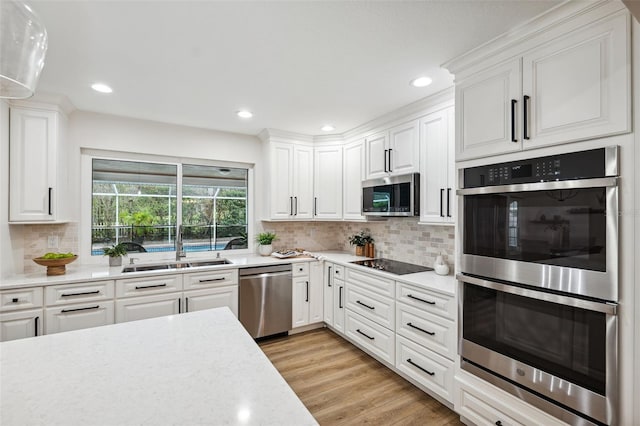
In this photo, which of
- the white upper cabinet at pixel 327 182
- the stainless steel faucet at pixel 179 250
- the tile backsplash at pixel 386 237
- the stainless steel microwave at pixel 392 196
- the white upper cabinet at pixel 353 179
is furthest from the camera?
the white upper cabinet at pixel 327 182

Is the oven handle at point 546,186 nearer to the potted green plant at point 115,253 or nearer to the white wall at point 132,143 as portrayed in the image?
the white wall at point 132,143

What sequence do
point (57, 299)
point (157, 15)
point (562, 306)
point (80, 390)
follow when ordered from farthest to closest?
1. point (57, 299)
2. point (157, 15)
3. point (562, 306)
4. point (80, 390)

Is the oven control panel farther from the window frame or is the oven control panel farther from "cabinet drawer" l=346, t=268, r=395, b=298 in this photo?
the window frame

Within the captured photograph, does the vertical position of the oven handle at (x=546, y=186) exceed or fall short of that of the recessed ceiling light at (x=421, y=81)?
it falls short

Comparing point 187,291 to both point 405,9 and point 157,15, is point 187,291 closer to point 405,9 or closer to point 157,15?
point 157,15

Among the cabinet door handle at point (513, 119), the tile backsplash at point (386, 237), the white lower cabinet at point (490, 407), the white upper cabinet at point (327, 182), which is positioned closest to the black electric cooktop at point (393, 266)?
the tile backsplash at point (386, 237)

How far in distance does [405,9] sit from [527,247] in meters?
1.45

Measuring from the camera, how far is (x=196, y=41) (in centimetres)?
180

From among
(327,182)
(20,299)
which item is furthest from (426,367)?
(20,299)

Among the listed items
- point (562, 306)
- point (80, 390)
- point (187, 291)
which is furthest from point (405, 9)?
point (187, 291)

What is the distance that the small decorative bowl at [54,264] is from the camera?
2539mm

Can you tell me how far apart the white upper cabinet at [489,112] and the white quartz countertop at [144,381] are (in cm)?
174

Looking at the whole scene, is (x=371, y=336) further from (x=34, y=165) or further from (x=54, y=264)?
(x=34, y=165)

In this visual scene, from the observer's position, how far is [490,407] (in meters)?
1.79
